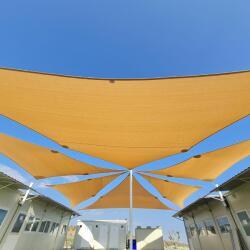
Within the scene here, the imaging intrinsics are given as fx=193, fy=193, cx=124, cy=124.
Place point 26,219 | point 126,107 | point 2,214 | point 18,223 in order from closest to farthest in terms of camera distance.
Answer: point 126,107
point 2,214
point 18,223
point 26,219

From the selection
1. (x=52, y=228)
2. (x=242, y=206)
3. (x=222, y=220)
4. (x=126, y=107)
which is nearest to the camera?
(x=126, y=107)

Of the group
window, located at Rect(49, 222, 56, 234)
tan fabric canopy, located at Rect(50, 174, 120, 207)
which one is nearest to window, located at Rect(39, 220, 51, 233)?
window, located at Rect(49, 222, 56, 234)

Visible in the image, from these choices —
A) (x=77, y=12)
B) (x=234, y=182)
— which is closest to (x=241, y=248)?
(x=234, y=182)

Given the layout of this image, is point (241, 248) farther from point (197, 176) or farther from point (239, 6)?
point (239, 6)

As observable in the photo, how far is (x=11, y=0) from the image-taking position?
4297 millimetres

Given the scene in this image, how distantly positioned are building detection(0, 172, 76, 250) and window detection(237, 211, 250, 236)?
298 inches

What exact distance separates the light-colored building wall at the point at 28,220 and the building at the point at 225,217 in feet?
24.3

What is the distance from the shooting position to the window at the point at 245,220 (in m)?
6.27

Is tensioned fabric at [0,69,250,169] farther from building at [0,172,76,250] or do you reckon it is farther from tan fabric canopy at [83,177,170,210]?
tan fabric canopy at [83,177,170,210]

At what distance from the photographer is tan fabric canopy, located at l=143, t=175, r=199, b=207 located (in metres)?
8.43

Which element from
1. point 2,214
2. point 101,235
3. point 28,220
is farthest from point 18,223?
point 101,235

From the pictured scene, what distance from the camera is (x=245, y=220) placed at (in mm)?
6375

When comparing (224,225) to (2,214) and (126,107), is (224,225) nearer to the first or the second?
(126,107)

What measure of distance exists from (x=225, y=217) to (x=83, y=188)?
20.5 feet
